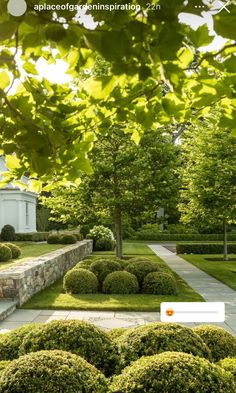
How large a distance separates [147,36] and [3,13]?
0.63 meters

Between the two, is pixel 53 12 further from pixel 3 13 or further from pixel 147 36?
pixel 147 36

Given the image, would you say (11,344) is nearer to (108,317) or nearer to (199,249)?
(108,317)

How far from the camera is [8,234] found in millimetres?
33219

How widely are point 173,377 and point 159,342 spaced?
2.67 ft

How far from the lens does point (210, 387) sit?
3.54 m

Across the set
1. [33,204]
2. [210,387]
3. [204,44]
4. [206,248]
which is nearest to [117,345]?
[210,387]

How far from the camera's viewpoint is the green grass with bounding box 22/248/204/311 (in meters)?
11.2

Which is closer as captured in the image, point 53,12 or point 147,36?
point 147,36

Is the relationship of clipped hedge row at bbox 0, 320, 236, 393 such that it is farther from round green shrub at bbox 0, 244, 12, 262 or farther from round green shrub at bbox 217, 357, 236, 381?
round green shrub at bbox 0, 244, 12, 262

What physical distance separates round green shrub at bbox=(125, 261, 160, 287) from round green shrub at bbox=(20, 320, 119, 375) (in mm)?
9326

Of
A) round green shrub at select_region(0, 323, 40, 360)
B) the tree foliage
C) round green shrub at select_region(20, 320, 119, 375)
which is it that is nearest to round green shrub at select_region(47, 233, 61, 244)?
round green shrub at select_region(0, 323, 40, 360)

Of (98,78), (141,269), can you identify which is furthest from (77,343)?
(141,269)

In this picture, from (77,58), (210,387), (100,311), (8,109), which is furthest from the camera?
(100,311)

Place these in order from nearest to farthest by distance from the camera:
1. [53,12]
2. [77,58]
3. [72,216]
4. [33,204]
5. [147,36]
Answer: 1. [147,36]
2. [53,12]
3. [77,58]
4. [72,216]
5. [33,204]
